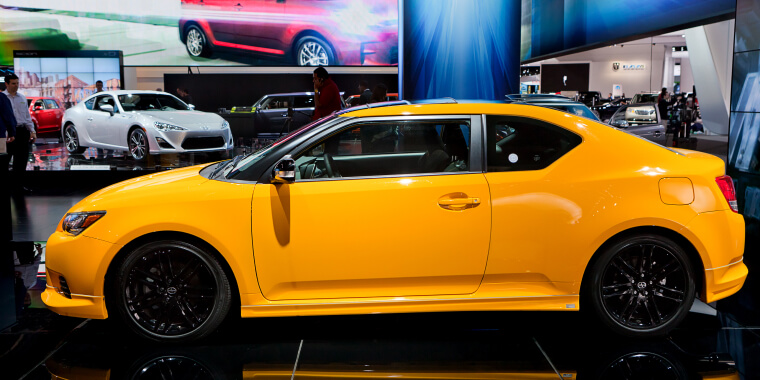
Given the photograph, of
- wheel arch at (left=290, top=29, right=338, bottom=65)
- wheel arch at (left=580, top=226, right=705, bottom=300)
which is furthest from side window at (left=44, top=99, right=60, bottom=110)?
wheel arch at (left=580, top=226, right=705, bottom=300)

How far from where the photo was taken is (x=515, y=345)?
3.78 m

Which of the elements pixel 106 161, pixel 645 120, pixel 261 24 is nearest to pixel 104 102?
pixel 106 161

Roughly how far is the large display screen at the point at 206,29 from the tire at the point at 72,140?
150 inches

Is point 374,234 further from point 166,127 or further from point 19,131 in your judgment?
point 166,127

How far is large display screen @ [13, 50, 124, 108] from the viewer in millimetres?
15531

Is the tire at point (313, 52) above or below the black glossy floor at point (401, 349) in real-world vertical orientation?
above

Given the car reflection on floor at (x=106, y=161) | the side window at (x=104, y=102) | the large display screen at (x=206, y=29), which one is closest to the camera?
the car reflection on floor at (x=106, y=161)

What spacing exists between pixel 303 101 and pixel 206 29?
3168mm

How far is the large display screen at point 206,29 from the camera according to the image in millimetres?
16234

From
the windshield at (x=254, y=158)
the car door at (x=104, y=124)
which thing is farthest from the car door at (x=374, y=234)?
the car door at (x=104, y=124)

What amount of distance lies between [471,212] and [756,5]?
4.72 m

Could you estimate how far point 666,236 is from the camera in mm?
3738

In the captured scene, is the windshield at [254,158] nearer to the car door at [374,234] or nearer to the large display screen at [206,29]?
the car door at [374,234]

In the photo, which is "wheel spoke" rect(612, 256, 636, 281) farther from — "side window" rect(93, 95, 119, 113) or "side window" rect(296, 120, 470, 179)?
"side window" rect(93, 95, 119, 113)
